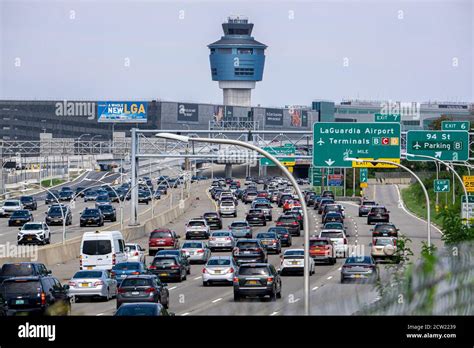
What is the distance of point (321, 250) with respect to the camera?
180ft

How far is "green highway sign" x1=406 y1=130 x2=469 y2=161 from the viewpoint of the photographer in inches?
2254

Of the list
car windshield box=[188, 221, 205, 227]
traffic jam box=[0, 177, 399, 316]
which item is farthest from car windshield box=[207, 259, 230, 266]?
car windshield box=[188, 221, 205, 227]

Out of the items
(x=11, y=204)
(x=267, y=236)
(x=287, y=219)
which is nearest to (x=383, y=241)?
(x=267, y=236)

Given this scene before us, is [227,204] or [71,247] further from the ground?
[227,204]

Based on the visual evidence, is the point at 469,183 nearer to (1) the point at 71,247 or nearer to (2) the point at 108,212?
(1) the point at 71,247

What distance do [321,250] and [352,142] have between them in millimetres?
5416

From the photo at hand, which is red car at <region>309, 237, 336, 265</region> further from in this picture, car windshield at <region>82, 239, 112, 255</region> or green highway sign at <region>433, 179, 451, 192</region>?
green highway sign at <region>433, 179, 451, 192</region>

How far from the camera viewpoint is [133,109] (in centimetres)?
11938

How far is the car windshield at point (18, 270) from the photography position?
37.2m

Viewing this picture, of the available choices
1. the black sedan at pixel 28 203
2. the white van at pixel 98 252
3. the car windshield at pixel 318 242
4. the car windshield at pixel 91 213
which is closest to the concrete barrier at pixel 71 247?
the white van at pixel 98 252

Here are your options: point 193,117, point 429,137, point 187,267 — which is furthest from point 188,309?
point 193,117

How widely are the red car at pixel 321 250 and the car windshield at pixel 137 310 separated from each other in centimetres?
3137

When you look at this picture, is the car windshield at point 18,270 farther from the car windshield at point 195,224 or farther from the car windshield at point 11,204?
the car windshield at point 11,204
